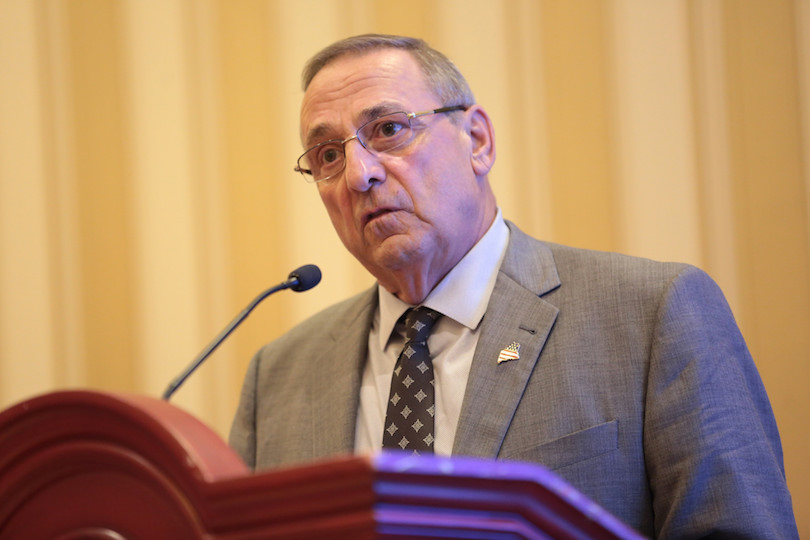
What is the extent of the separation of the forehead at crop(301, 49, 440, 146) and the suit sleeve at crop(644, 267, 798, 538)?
741mm

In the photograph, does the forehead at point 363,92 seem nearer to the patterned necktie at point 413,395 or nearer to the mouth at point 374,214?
the mouth at point 374,214

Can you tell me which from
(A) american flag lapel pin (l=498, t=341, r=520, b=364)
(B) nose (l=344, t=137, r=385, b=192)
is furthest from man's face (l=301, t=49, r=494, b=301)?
(A) american flag lapel pin (l=498, t=341, r=520, b=364)

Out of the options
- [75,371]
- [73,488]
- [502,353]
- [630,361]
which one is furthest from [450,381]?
[75,371]

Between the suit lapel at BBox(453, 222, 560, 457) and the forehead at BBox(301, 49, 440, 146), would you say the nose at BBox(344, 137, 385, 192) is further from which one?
the suit lapel at BBox(453, 222, 560, 457)

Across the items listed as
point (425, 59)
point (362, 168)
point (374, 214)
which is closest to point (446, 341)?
point (374, 214)

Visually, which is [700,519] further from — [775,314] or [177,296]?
[177,296]

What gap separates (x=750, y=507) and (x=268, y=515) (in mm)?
1024

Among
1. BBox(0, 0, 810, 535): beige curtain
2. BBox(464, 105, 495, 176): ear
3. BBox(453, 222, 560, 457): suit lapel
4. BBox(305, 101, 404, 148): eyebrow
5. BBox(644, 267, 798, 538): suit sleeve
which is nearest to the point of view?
BBox(644, 267, 798, 538): suit sleeve

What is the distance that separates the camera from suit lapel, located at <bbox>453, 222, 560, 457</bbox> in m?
1.58

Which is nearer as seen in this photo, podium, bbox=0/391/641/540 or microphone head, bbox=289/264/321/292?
podium, bbox=0/391/641/540

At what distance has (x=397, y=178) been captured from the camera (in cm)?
179

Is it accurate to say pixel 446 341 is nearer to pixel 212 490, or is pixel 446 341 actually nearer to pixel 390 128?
pixel 390 128

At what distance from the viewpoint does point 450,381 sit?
1.72 metres

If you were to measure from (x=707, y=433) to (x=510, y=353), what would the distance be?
419 millimetres
